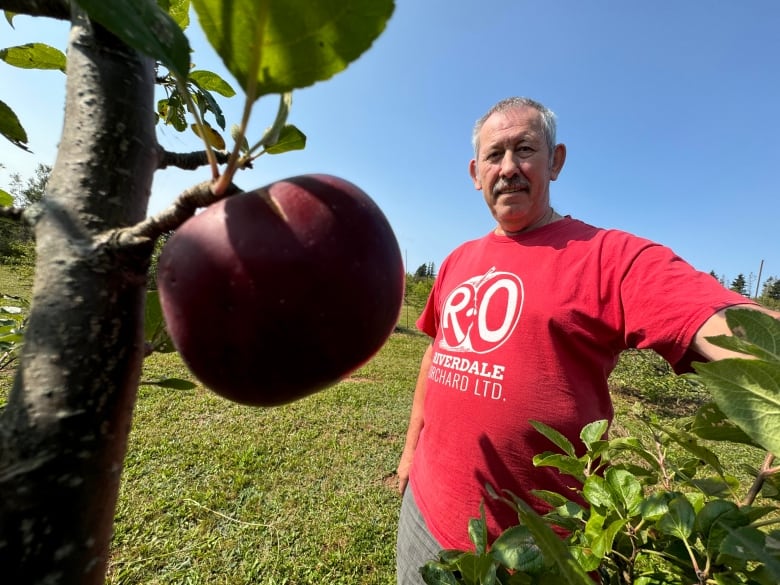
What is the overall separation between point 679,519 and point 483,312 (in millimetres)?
1023

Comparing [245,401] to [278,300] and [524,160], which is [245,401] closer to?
[278,300]

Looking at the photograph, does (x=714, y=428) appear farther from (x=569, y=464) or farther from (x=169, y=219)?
(x=169, y=219)

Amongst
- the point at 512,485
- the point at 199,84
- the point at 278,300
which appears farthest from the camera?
the point at 512,485

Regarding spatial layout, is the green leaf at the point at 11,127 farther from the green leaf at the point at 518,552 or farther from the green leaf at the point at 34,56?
the green leaf at the point at 518,552

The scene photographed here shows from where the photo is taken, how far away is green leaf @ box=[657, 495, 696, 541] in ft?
2.00

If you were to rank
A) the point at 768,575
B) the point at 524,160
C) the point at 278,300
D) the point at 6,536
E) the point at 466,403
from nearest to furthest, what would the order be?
the point at 6,536 → the point at 278,300 → the point at 768,575 → the point at 466,403 → the point at 524,160

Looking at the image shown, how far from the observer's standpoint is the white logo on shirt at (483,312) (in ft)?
5.01

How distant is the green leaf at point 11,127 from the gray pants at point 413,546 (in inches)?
61.9

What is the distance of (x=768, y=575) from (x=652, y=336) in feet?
2.54

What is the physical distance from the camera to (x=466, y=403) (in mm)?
1497

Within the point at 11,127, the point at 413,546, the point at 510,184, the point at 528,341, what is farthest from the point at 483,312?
the point at 11,127

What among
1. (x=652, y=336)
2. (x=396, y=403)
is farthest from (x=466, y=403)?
(x=396, y=403)

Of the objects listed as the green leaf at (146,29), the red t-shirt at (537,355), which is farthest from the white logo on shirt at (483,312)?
the green leaf at (146,29)

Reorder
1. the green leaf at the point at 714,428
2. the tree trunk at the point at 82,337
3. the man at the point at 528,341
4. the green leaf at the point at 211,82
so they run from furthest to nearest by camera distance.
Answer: the man at the point at 528,341 < the green leaf at the point at 211,82 < the green leaf at the point at 714,428 < the tree trunk at the point at 82,337
